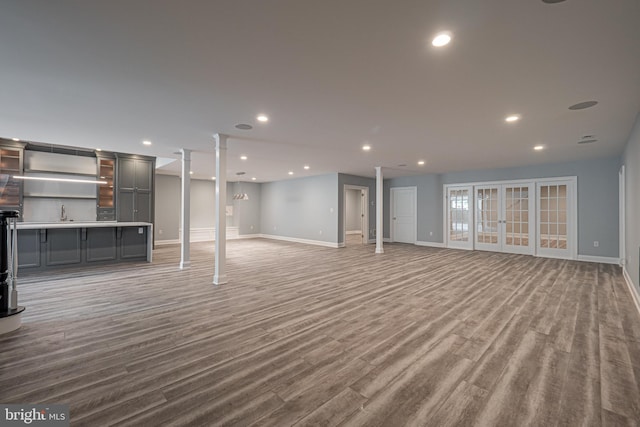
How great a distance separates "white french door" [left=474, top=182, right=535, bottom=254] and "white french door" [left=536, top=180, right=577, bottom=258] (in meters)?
0.22

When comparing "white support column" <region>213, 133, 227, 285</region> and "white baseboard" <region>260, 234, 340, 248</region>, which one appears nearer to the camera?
"white support column" <region>213, 133, 227, 285</region>

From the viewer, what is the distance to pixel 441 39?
2021 millimetres

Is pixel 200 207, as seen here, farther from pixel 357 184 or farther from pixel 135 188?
pixel 357 184

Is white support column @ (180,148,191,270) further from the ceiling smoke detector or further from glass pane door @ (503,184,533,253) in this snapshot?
glass pane door @ (503,184,533,253)

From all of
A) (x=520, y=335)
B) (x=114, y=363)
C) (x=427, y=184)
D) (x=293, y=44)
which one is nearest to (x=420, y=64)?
(x=293, y=44)

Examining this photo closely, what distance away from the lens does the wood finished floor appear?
170 centimetres

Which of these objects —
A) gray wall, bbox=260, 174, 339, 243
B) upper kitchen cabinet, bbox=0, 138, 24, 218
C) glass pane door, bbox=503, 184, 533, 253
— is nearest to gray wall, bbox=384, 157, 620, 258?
glass pane door, bbox=503, 184, 533, 253

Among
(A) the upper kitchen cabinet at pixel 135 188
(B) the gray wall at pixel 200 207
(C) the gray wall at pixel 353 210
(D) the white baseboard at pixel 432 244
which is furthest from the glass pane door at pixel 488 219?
(A) the upper kitchen cabinet at pixel 135 188

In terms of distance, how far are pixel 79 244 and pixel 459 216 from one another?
1007 cm

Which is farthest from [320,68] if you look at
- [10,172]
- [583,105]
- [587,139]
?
[10,172]

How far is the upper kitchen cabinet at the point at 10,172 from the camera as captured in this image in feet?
19.3

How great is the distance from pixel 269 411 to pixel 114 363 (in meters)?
1.44

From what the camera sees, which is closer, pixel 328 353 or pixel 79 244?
pixel 328 353

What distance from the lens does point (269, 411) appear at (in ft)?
5.49
